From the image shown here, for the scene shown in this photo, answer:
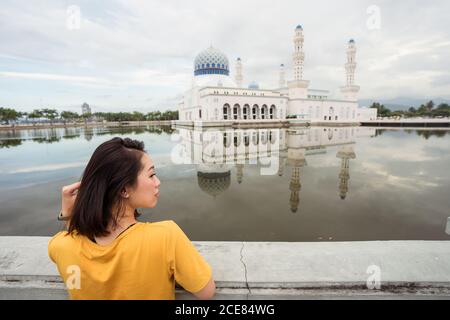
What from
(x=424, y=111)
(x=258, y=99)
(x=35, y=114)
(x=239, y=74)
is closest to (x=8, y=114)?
(x=35, y=114)

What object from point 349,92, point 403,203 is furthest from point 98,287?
point 349,92

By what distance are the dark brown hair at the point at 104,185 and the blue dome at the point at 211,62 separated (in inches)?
1586

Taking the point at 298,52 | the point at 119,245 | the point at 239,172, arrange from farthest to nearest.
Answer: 1. the point at 298,52
2. the point at 239,172
3. the point at 119,245

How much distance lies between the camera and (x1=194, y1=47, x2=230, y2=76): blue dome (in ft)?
127

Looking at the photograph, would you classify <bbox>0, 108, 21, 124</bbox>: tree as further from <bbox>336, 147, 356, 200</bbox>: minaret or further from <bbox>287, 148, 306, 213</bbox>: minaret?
<bbox>336, 147, 356, 200</bbox>: minaret

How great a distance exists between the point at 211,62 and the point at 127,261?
41.0 m

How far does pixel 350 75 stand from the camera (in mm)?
41750

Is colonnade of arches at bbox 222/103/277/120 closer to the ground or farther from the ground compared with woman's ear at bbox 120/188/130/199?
farther from the ground

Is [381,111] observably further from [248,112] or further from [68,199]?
[68,199]

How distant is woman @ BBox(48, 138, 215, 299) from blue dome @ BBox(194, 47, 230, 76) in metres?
40.3

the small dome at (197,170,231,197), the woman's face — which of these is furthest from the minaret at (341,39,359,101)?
the woman's face
